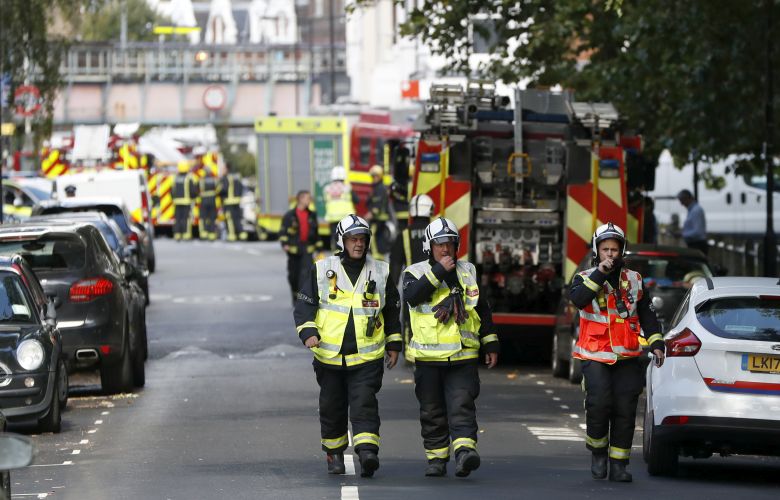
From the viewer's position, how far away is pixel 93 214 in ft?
81.1

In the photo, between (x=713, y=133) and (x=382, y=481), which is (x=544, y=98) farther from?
(x=382, y=481)

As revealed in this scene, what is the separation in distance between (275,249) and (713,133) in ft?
75.2

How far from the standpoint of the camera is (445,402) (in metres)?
12.3

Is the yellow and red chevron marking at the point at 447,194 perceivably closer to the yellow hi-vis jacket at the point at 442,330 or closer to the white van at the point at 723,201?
the yellow hi-vis jacket at the point at 442,330

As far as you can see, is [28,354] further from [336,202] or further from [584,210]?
[336,202]

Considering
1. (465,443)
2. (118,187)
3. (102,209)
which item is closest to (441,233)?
(465,443)

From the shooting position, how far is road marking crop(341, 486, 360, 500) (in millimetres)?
11305

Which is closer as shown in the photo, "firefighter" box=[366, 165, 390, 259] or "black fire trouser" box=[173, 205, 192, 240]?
"firefighter" box=[366, 165, 390, 259]

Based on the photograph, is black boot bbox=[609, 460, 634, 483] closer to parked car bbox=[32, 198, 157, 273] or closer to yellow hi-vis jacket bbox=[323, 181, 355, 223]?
parked car bbox=[32, 198, 157, 273]

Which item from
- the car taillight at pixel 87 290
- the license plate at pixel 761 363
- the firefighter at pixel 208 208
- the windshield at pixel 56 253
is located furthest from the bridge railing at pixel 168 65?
the license plate at pixel 761 363

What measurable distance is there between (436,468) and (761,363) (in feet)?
6.59

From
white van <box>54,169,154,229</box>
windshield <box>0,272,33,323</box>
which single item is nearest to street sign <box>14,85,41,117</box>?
white van <box>54,169,154,229</box>

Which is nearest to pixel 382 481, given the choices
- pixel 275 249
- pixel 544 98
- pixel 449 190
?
pixel 449 190

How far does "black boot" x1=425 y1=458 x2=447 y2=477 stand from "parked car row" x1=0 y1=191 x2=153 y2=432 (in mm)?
3636
